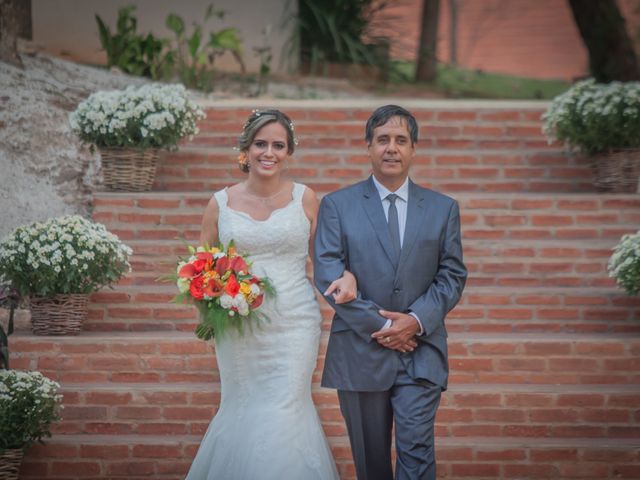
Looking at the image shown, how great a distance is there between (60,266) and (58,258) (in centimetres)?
6

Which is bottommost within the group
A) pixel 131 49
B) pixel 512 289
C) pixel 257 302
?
pixel 512 289

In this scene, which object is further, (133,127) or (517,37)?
(517,37)

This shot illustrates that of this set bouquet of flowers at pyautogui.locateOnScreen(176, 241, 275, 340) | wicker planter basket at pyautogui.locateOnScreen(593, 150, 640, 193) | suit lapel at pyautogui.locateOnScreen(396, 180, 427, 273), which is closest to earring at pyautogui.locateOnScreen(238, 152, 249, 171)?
bouquet of flowers at pyautogui.locateOnScreen(176, 241, 275, 340)

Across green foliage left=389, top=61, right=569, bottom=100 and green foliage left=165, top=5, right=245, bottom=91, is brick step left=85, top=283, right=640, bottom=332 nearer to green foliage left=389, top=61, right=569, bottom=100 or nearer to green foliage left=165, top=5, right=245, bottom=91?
green foliage left=165, top=5, right=245, bottom=91

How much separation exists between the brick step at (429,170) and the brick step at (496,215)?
1.58 ft

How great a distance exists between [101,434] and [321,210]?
2.48 m

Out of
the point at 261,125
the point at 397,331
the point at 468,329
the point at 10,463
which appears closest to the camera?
the point at 397,331

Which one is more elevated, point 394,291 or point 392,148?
point 392,148

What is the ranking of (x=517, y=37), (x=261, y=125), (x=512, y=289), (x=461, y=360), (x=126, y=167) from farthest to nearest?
(x=517, y=37) → (x=126, y=167) → (x=512, y=289) → (x=461, y=360) → (x=261, y=125)

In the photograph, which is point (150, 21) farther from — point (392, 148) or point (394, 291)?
point (394, 291)

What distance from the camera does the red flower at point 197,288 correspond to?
464 centimetres

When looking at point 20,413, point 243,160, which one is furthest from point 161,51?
point 243,160

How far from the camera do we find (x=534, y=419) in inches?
248

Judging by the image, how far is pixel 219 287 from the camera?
4.65 metres
